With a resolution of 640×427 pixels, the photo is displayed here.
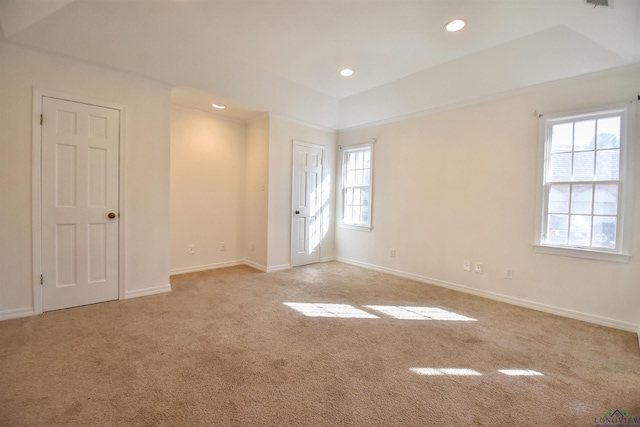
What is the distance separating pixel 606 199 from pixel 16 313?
18.9ft

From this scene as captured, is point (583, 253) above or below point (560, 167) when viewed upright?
below

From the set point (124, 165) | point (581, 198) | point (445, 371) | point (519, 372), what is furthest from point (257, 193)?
point (581, 198)

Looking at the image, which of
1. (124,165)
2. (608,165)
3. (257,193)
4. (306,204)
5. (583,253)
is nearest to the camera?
(608,165)

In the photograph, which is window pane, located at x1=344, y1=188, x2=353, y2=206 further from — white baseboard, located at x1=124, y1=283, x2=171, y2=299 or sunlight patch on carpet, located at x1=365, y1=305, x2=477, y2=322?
white baseboard, located at x1=124, y1=283, x2=171, y2=299

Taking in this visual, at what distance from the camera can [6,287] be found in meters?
2.68

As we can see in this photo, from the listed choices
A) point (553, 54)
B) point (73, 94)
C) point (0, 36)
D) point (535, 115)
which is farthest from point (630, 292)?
point (0, 36)

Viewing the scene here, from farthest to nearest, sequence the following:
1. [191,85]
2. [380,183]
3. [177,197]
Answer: [380,183]
[177,197]
[191,85]

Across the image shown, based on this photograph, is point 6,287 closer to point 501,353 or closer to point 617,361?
point 501,353

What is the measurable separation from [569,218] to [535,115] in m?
1.18

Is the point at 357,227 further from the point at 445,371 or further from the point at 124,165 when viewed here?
the point at 124,165

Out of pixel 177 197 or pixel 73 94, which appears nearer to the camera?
pixel 73 94

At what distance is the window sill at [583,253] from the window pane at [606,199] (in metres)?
0.40

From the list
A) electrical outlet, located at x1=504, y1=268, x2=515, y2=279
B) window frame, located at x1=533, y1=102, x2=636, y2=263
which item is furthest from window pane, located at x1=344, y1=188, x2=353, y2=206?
window frame, located at x1=533, y1=102, x2=636, y2=263

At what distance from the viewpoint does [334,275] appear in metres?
4.54
